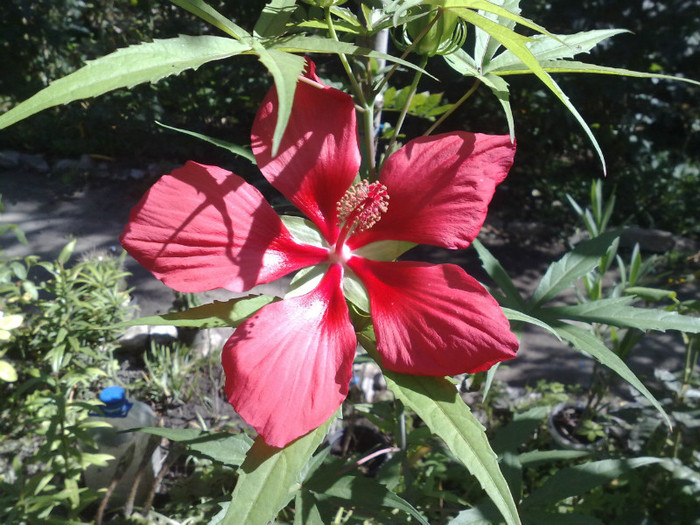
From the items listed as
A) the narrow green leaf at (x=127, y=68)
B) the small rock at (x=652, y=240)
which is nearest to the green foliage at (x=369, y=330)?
the narrow green leaf at (x=127, y=68)

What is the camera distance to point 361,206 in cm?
64

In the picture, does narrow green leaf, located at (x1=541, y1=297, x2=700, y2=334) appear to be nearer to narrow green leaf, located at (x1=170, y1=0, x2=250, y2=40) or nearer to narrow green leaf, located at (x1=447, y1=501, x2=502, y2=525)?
narrow green leaf, located at (x1=447, y1=501, x2=502, y2=525)

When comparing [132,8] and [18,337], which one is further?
[132,8]

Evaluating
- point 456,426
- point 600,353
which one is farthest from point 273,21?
point 600,353

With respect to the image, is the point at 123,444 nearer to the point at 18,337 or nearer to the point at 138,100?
the point at 18,337

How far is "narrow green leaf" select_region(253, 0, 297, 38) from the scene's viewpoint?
0.49 meters

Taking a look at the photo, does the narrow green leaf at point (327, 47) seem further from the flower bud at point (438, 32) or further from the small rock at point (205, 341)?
the small rock at point (205, 341)

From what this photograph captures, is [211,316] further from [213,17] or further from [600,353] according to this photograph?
[600,353]

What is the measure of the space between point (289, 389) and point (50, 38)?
563 cm

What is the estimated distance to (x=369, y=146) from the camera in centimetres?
66

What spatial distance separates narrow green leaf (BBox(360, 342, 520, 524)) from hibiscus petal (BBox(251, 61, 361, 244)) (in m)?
0.24

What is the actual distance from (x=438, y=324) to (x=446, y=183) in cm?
16

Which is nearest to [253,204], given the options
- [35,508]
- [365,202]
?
[365,202]

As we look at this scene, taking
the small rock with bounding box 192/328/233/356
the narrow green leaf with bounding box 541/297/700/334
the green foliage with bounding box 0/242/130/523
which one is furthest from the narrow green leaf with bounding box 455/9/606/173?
the small rock with bounding box 192/328/233/356
